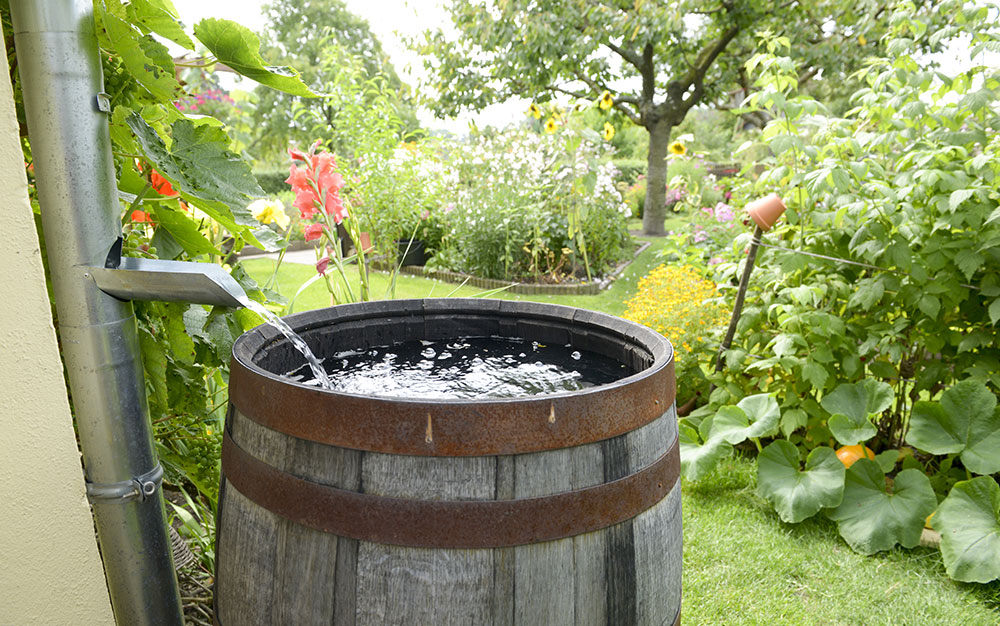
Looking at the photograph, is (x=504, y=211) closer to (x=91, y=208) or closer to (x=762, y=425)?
(x=762, y=425)

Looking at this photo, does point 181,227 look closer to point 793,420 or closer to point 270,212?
point 270,212

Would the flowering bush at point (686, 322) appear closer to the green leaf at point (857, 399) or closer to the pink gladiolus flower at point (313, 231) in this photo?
the green leaf at point (857, 399)

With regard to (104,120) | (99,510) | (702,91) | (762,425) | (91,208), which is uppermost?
(702,91)

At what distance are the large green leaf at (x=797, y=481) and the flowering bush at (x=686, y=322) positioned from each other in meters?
0.71

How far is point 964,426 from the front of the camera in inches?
86.7

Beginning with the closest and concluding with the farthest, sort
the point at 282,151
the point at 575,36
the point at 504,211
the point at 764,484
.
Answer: the point at 764,484, the point at 504,211, the point at 575,36, the point at 282,151

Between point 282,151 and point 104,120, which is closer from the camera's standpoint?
point 104,120

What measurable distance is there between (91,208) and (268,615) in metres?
0.63

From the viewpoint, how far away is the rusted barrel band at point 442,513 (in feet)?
2.78

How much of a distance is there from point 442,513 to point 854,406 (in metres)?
2.06

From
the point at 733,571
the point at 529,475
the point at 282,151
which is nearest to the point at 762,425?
the point at 733,571

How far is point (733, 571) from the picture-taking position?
211 cm

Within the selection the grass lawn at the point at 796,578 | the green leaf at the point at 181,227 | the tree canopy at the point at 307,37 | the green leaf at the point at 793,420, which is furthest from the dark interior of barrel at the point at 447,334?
the tree canopy at the point at 307,37

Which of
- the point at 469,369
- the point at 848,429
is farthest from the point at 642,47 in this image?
the point at 469,369
